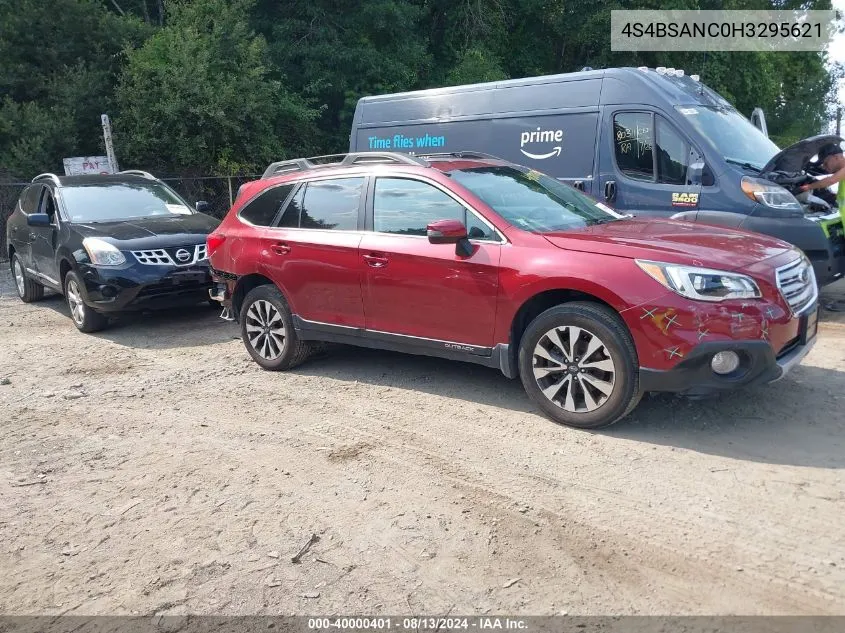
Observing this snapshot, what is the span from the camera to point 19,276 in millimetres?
10836

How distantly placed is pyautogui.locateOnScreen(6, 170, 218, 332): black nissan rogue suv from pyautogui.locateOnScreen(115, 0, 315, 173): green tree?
644 centimetres

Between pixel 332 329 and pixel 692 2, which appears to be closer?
pixel 332 329

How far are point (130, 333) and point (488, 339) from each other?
5.05 meters

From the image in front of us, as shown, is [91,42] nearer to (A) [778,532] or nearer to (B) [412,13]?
(B) [412,13]

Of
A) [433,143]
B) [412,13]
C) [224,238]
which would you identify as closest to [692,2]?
[412,13]

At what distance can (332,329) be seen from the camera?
609cm

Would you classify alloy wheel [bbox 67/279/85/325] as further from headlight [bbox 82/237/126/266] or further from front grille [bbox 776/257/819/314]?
front grille [bbox 776/257/819/314]

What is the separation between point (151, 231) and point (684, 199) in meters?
5.84

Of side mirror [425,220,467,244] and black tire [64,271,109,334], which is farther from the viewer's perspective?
black tire [64,271,109,334]

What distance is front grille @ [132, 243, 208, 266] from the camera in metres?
8.19

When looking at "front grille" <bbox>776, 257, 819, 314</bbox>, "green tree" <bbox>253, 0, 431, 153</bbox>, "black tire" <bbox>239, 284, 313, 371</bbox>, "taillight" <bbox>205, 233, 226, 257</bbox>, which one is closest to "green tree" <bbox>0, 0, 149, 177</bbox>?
"green tree" <bbox>253, 0, 431, 153</bbox>

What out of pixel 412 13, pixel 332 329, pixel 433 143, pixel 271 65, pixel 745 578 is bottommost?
pixel 745 578

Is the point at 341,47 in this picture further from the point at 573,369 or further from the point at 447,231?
the point at 573,369

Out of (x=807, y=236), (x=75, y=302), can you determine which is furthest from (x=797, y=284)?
(x=75, y=302)
